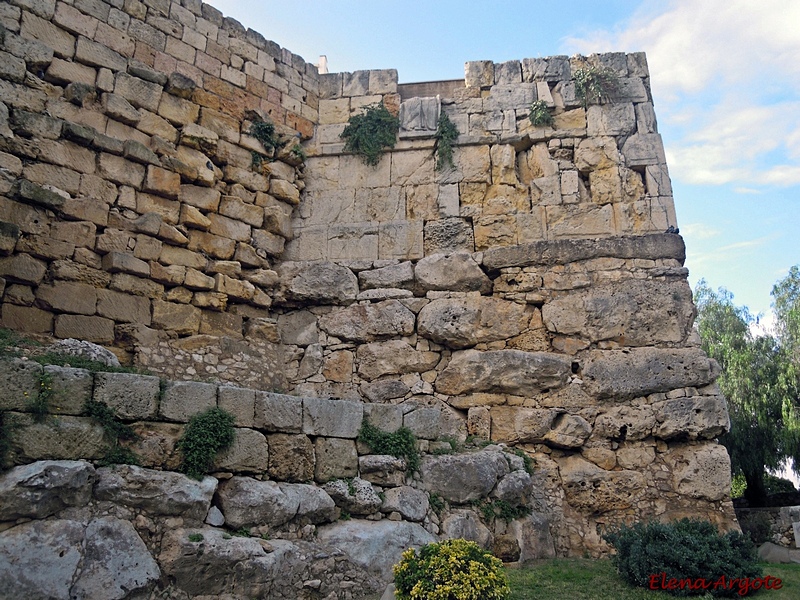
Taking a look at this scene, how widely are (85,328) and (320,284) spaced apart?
10.6ft

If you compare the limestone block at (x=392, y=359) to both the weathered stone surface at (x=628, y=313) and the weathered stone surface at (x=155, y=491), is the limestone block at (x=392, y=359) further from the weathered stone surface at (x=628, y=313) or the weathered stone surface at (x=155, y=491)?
the weathered stone surface at (x=155, y=491)

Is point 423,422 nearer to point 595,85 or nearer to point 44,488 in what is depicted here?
point 44,488

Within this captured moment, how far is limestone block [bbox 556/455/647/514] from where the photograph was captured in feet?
26.5

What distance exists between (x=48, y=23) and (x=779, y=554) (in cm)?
1226

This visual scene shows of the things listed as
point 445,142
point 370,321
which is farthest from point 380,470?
point 445,142

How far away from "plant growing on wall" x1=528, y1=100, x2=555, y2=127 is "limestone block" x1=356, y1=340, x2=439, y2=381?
4.04 m

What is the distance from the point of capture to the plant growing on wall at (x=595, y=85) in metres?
9.99

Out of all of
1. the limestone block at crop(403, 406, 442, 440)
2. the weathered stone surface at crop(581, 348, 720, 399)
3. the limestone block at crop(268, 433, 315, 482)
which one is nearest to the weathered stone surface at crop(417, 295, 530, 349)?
the weathered stone surface at crop(581, 348, 720, 399)

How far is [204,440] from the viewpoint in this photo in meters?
5.61

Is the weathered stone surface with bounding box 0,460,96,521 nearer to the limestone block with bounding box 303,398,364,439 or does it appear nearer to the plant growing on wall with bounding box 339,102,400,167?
the limestone block with bounding box 303,398,364,439

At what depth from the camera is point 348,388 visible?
29.6 feet

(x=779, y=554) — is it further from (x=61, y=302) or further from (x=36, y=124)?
(x=36, y=124)

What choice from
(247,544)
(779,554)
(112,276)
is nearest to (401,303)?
(112,276)

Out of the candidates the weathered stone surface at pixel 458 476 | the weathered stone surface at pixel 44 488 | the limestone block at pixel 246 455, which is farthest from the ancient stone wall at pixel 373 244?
the weathered stone surface at pixel 44 488
